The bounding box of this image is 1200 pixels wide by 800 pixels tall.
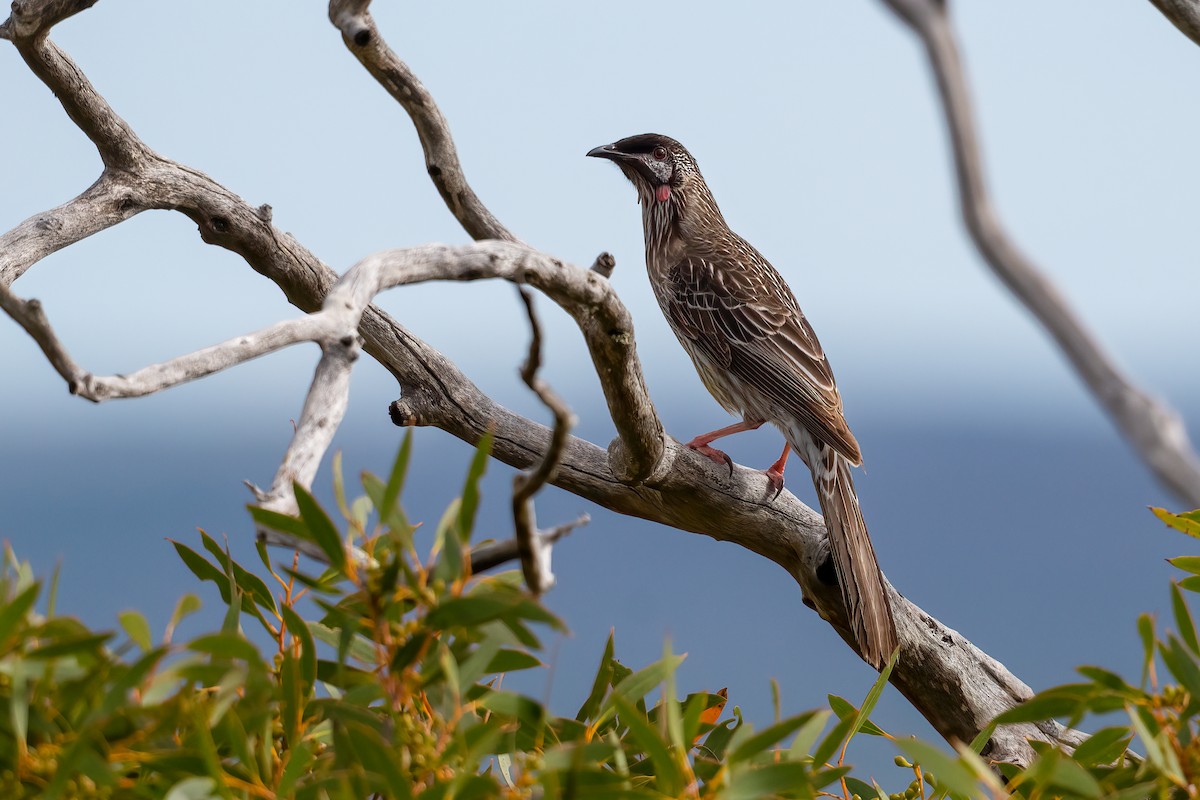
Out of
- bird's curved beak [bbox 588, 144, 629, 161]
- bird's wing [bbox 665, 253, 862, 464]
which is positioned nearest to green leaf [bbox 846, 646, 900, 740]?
bird's wing [bbox 665, 253, 862, 464]

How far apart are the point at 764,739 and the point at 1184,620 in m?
0.48

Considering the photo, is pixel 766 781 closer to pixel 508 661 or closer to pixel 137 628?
pixel 508 661

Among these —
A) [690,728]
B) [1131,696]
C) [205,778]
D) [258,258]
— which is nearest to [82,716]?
[205,778]

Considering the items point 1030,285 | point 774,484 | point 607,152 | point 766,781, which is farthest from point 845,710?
point 607,152

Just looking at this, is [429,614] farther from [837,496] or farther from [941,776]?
[837,496]

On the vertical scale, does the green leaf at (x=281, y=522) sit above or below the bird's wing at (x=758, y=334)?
below

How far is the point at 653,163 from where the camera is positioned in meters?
4.04

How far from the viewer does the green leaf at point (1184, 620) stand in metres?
1.12

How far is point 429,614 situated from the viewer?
0.92 meters

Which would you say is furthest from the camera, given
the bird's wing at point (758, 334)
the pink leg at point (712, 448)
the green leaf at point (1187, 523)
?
the bird's wing at point (758, 334)

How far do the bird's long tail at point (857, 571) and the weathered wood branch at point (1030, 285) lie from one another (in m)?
1.96

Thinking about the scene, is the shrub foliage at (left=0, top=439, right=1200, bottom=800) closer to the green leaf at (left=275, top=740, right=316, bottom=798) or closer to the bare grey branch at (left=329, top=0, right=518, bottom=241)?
the green leaf at (left=275, top=740, right=316, bottom=798)

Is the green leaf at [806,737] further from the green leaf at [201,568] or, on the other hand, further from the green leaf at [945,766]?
the green leaf at [201,568]

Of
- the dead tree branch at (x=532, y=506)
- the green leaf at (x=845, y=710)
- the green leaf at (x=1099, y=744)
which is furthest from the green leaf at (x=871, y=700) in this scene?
the dead tree branch at (x=532, y=506)
